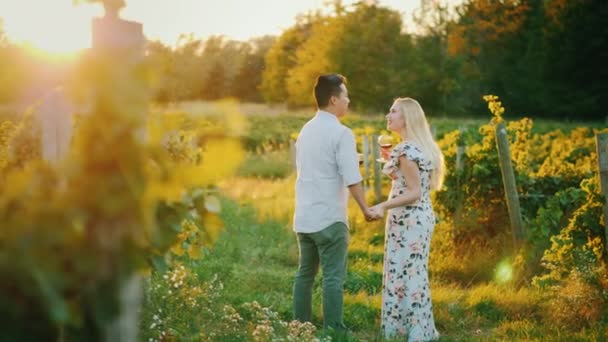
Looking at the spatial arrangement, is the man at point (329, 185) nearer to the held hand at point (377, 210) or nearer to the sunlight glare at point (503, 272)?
the held hand at point (377, 210)

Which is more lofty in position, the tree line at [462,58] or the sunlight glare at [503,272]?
the tree line at [462,58]

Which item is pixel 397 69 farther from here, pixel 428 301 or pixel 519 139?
pixel 428 301

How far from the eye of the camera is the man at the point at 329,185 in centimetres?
554

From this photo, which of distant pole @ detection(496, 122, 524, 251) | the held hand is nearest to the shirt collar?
the held hand

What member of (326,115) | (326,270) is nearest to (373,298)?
(326,270)

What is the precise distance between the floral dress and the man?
0.43 metres

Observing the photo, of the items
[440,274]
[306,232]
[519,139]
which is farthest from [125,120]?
[519,139]

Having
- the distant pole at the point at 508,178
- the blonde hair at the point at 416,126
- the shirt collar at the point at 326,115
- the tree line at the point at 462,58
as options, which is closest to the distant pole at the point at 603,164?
the blonde hair at the point at 416,126

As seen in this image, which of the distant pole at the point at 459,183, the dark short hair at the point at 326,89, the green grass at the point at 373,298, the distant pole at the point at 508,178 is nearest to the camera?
the dark short hair at the point at 326,89

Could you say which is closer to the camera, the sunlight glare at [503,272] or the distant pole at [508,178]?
the sunlight glare at [503,272]

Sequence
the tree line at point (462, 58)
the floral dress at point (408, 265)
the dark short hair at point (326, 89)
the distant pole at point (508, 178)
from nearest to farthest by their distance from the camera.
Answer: the dark short hair at point (326, 89), the floral dress at point (408, 265), the distant pole at point (508, 178), the tree line at point (462, 58)

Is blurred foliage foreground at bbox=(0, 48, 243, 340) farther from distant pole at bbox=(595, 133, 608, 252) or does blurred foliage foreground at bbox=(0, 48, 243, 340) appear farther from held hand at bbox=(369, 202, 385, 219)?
distant pole at bbox=(595, 133, 608, 252)

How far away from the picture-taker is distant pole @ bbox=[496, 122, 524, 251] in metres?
7.92

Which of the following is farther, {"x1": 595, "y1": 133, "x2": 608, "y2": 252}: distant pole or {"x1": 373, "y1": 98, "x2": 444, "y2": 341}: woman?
{"x1": 595, "y1": 133, "x2": 608, "y2": 252}: distant pole
